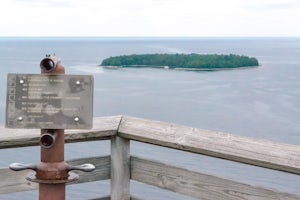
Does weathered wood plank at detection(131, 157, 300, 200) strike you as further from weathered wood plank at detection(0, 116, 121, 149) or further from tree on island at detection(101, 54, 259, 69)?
tree on island at detection(101, 54, 259, 69)

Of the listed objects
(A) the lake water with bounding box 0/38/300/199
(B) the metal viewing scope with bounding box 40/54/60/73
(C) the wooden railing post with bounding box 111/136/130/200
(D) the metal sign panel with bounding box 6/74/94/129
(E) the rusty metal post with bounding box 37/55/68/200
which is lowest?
(A) the lake water with bounding box 0/38/300/199

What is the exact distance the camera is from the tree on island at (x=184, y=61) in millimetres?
77250

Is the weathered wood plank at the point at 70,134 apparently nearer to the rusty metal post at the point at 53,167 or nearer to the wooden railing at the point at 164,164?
the wooden railing at the point at 164,164

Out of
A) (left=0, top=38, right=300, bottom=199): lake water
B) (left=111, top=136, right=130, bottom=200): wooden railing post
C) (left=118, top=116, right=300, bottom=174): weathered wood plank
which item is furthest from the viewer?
(left=0, top=38, right=300, bottom=199): lake water

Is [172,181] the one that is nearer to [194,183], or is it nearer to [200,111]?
[194,183]

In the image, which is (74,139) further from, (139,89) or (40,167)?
(139,89)

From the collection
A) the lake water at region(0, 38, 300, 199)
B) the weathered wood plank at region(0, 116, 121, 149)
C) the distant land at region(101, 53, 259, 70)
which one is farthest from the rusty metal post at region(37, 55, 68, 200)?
the distant land at region(101, 53, 259, 70)

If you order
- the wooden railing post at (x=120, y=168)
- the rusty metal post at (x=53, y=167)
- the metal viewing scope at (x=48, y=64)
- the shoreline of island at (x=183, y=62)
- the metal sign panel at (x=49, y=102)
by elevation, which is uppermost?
the metal viewing scope at (x=48, y=64)

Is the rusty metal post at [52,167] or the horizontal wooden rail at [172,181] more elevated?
the rusty metal post at [52,167]

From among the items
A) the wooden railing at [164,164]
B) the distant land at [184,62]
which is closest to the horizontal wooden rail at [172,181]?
the wooden railing at [164,164]

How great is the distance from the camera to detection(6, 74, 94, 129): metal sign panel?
200 centimetres

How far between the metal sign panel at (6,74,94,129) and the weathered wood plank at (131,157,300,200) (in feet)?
2.33

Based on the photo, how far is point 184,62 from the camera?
78.0 metres

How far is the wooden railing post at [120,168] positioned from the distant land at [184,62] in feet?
240
